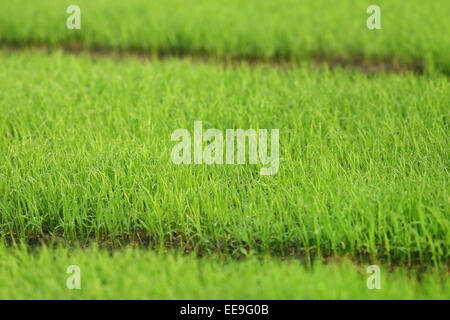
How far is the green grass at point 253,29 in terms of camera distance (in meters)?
6.55

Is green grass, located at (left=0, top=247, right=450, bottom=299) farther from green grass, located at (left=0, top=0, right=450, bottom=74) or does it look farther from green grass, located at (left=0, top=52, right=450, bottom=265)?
green grass, located at (left=0, top=0, right=450, bottom=74)

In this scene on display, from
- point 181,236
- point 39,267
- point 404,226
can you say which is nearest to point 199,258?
point 181,236

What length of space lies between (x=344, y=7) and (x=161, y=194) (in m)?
5.65

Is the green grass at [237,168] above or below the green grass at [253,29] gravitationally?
below

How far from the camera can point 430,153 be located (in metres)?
3.78

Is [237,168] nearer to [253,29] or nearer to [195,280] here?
[195,280]

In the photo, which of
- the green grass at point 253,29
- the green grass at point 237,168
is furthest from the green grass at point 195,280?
the green grass at point 253,29

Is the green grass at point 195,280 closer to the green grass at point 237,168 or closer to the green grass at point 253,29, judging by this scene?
the green grass at point 237,168

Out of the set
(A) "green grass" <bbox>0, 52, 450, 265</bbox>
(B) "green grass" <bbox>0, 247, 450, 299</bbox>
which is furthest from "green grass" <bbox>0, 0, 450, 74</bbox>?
(B) "green grass" <bbox>0, 247, 450, 299</bbox>

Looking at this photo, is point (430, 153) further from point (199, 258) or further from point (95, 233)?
point (95, 233)

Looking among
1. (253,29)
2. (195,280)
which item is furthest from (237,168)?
(253,29)

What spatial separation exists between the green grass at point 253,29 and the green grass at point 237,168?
1.20 m

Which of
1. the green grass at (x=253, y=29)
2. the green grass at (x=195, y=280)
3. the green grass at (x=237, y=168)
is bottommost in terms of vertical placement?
the green grass at (x=195, y=280)

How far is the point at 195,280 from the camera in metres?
2.57
